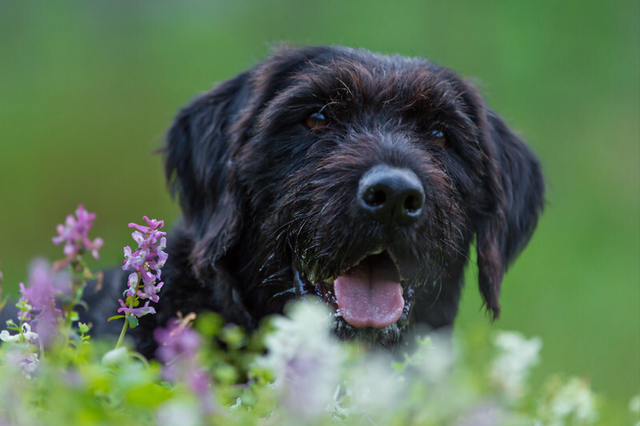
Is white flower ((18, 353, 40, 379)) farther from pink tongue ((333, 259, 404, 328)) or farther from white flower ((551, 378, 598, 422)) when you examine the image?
pink tongue ((333, 259, 404, 328))

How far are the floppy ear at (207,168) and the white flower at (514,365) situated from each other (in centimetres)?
175

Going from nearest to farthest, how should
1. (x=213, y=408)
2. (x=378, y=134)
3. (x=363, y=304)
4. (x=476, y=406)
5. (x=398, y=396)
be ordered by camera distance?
(x=213, y=408) < (x=476, y=406) < (x=398, y=396) < (x=363, y=304) < (x=378, y=134)

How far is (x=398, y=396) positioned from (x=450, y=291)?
1943 mm

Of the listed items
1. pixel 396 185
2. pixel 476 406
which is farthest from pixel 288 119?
pixel 476 406

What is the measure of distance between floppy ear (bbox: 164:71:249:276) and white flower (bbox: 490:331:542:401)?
1745mm

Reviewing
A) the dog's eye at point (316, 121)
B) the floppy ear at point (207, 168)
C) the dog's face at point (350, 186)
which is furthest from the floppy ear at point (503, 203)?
the floppy ear at point (207, 168)

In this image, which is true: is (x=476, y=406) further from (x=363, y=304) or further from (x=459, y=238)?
(x=459, y=238)

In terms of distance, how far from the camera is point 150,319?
9.46ft

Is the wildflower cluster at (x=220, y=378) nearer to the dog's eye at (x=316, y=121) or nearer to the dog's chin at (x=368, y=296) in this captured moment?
the dog's chin at (x=368, y=296)

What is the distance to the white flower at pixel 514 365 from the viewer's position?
3.84 ft

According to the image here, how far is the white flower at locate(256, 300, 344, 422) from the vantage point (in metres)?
0.85

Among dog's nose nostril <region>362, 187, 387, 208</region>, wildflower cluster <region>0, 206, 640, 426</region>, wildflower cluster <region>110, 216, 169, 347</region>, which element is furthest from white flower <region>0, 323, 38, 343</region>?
dog's nose nostril <region>362, 187, 387, 208</region>

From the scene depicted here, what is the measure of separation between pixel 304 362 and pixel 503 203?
2454 millimetres

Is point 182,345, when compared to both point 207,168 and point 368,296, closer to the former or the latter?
point 368,296
